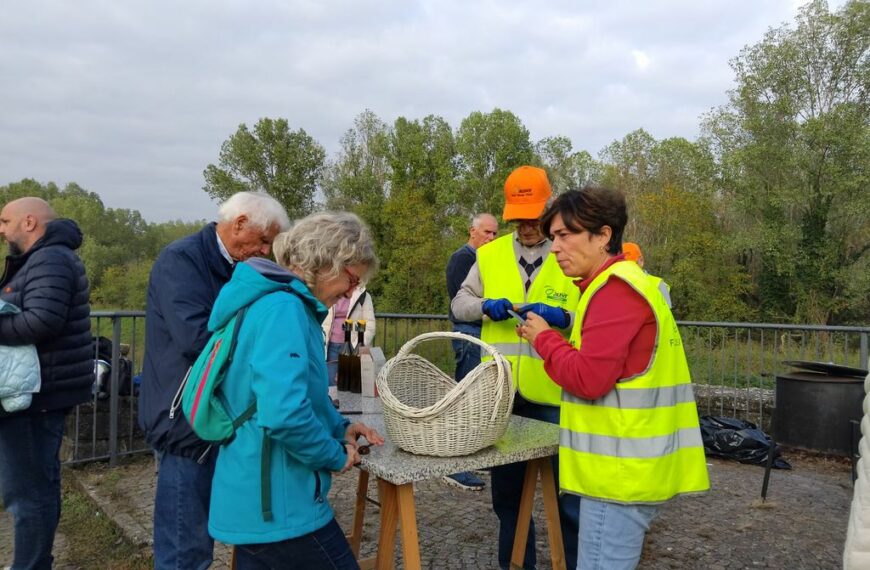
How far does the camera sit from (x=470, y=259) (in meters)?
5.34

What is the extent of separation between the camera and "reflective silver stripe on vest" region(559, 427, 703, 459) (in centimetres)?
191

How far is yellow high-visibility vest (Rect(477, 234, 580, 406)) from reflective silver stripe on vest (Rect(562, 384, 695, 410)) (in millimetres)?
767

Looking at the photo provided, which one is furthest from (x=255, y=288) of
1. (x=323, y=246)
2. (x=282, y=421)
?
(x=282, y=421)

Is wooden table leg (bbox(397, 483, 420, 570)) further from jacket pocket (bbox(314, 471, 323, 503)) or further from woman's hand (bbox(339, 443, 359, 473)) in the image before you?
jacket pocket (bbox(314, 471, 323, 503))

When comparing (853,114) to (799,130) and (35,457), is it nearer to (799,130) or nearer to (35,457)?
(799,130)

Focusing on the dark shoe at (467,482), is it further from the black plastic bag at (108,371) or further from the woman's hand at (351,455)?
the woman's hand at (351,455)

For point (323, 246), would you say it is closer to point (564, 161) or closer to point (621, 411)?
point (621, 411)

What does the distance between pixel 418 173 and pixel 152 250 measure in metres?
25.0

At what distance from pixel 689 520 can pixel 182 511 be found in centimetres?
339

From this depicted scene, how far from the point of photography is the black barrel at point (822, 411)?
4.48 meters

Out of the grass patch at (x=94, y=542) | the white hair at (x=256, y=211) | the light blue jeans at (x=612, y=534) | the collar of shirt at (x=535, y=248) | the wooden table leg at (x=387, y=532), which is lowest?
the grass patch at (x=94, y=542)

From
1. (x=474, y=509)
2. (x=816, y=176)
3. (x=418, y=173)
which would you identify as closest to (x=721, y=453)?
(x=474, y=509)

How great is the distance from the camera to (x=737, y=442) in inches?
235

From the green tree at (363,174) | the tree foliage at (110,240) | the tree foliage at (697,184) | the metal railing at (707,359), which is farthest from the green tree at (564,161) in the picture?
the metal railing at (707,359)
